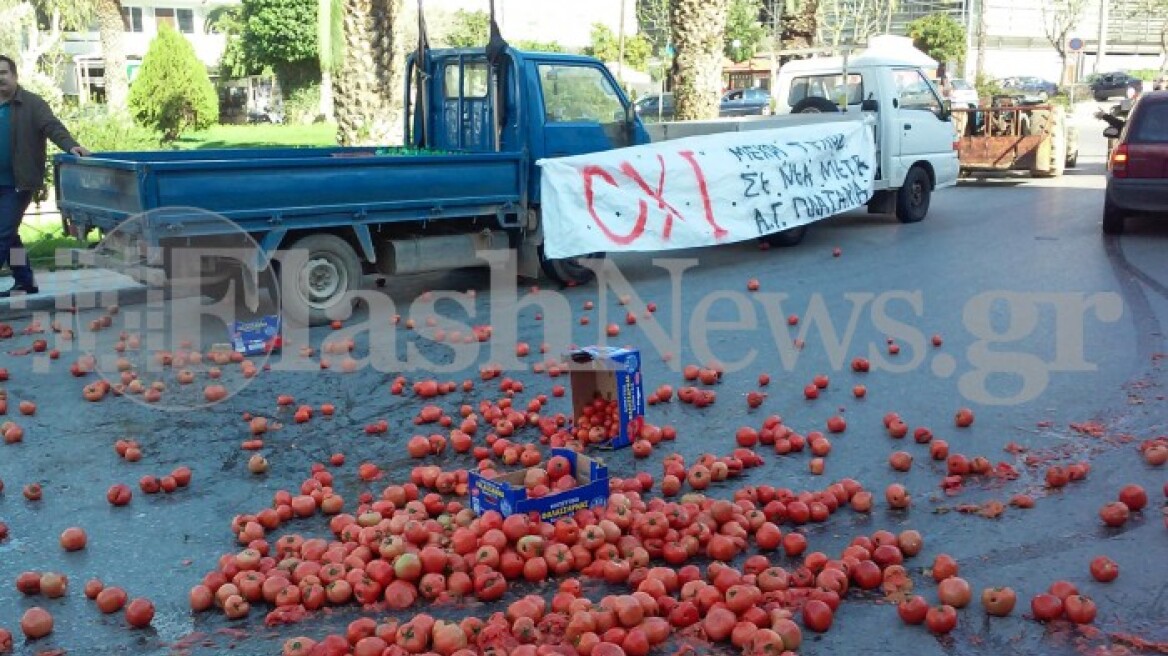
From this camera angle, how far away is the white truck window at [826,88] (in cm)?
1520

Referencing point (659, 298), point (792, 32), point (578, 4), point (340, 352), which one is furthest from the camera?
point (578, 4)

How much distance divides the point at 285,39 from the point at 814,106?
44.1m

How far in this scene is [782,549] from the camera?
15.7 feet

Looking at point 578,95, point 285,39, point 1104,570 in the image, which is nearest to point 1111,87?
point 285,39

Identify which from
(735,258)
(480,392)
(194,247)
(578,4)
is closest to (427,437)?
(480,392)

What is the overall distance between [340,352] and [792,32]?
19054 mm

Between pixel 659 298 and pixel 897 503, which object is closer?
pixel 897 503

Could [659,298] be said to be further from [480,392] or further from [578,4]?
[578,4]

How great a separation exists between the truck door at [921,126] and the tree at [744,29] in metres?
50.3

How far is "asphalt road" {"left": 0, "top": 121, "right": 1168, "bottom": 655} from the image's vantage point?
4.29m

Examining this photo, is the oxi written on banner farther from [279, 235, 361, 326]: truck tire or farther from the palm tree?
the palm tree

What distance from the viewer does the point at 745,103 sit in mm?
42344

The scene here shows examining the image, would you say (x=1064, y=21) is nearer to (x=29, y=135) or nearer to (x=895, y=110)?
(x=895, y=110)

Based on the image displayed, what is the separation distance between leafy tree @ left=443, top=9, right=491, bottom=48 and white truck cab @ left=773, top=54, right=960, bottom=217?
4223 cm
